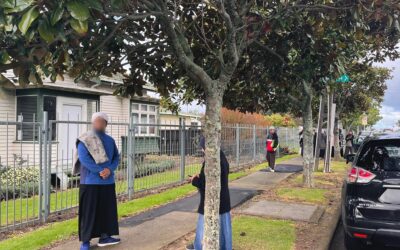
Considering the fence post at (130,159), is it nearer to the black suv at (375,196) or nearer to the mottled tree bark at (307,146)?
the mottled tree bark at (307,146)

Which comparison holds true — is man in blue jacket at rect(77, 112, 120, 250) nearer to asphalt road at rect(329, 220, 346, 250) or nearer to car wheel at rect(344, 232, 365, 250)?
car wheel at rect(344, 232, 365, 250)

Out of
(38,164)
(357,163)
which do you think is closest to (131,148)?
(38,164)

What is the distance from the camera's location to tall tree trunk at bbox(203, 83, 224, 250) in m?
4.43

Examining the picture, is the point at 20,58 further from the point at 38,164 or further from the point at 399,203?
the point at 38,164

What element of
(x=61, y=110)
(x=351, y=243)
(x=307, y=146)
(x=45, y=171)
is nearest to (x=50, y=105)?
(x=61, y=110)

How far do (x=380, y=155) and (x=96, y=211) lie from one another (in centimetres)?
370

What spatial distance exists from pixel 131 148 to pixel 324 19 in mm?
5640

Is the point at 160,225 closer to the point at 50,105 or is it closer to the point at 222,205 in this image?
the point at 222,205

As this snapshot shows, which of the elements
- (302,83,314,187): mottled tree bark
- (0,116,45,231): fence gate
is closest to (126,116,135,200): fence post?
(0,116,45,231): fence gate

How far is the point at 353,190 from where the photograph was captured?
548 cm

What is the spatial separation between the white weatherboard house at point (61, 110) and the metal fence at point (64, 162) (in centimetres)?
4

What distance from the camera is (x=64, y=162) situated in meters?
8.34

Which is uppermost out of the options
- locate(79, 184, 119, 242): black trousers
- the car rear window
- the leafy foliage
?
the leafy foliage

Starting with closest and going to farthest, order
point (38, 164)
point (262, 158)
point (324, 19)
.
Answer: point (324, 19) < point (38, 164) < point (262, 158)
